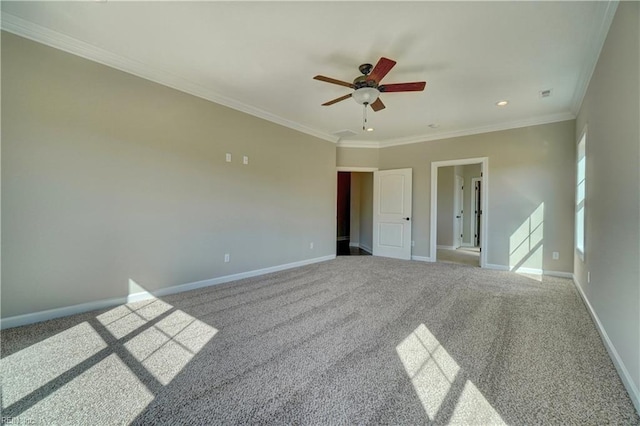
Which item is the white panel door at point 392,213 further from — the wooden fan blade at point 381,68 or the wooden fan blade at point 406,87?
the wooden fan blade at point 381,68

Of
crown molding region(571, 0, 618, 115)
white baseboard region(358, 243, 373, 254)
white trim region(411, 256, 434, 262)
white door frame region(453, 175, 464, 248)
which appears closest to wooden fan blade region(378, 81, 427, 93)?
crown molding region(571, 0, 618, 115)

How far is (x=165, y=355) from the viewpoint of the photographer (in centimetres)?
196

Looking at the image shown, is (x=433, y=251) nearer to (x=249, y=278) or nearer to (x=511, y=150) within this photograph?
(x=511, y=150)

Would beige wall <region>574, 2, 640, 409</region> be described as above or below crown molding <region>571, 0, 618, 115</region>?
below

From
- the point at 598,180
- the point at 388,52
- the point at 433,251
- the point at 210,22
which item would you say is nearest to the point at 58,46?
the point at 210,22

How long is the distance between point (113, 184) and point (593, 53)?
511 centimetres

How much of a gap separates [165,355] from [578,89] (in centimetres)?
541

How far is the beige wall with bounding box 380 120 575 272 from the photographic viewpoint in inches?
169

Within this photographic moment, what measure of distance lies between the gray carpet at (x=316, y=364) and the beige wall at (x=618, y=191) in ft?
1.01

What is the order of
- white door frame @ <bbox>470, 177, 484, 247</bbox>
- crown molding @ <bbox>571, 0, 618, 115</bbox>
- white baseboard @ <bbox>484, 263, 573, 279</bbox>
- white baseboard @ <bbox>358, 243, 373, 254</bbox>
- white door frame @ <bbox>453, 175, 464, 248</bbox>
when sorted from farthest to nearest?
white door frame @ <bbox>470, 177, 484, 247</bbox> → white door frame @ <bbox>453, 175, 464, 248</bbox> → white baseboard @ <bbox>358, 243, 373, 254</bbox> → white baseboard @ <bbox>484, 263, 573, 279</bbox> → crown molding @ <bbox>571, 0, 618, 115</bbox>

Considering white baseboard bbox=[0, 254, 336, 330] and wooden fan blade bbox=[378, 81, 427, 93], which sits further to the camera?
wooden fan blade bbox=[378, 81, 427, 93]

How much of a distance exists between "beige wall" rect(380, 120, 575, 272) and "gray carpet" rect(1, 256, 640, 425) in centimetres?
158

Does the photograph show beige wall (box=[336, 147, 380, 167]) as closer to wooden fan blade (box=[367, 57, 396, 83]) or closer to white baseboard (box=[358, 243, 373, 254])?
white baseboard (box=[358, 243, 373, 254])

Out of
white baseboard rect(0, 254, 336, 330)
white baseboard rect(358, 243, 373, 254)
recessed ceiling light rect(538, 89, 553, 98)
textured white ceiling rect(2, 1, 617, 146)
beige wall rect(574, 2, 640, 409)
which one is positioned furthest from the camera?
white baseboard rect(358, 243, 373, 254)
